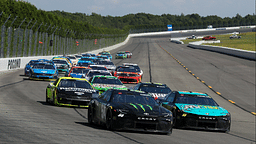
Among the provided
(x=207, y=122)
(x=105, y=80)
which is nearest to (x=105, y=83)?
(x=105, y=80)

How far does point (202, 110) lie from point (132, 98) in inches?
104

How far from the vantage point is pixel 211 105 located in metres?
13.8

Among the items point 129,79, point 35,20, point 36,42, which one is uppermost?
point 35,20

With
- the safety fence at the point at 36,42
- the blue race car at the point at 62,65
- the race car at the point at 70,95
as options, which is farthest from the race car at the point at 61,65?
the race car at the point at 70,95

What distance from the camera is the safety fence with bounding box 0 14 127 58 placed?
42.1 metres

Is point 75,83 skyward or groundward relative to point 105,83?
skyward

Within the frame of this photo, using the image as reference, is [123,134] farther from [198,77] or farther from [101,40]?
[101,40]

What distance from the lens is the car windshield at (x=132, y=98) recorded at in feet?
37.6

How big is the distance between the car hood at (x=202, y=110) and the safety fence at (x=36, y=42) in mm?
28545

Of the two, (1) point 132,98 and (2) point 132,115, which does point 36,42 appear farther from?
(2) point 132,115

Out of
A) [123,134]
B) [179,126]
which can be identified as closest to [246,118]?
[179,126]

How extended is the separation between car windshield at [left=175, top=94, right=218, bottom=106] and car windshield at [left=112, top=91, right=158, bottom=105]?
2448mm

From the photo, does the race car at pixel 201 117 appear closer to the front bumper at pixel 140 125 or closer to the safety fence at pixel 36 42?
the front bumper at pixel 140 125

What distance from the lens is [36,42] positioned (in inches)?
2242
